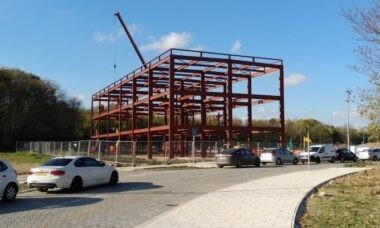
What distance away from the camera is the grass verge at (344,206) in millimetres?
11641

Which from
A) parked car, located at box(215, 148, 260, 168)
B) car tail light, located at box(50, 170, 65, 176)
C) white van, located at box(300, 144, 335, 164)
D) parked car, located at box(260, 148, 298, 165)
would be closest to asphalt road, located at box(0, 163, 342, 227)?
car tail light, located at box(50, 170, 65, 176)

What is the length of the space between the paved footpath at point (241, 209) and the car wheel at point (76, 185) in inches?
243

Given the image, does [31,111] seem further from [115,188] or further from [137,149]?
[115,188]

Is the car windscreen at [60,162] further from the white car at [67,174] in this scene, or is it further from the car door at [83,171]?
the car door at [83,171]

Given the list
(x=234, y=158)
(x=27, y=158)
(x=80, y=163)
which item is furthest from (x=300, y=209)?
(x=27, y=158)

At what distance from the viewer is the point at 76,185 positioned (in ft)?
70.2

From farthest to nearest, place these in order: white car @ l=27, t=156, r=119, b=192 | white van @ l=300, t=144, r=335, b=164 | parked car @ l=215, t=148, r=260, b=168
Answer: white van @ l=300, t=144, r=335, b=164 → parked car @ l=215, t=148, r=260, b=168 → white car @ l=27, t=156, r=119, b=192

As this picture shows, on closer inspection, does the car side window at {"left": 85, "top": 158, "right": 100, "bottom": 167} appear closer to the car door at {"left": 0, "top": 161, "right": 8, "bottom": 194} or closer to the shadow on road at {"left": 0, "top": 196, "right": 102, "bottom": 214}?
the shadow on road at {"left": 0, "top": 196, "right": 102, "bottom": 214}

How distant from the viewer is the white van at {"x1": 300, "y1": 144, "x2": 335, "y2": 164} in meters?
49.0

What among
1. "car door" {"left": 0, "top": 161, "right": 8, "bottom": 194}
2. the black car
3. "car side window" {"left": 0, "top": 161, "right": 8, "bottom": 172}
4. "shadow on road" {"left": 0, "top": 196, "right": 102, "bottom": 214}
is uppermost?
the black car

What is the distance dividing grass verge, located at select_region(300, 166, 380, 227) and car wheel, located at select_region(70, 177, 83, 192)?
9298 mm

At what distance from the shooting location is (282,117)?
6206 centimetres

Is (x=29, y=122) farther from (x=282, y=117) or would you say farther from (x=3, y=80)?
(x=282, y=117)

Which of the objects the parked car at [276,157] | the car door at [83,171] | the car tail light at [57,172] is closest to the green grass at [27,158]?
the parked car at [276,157]
